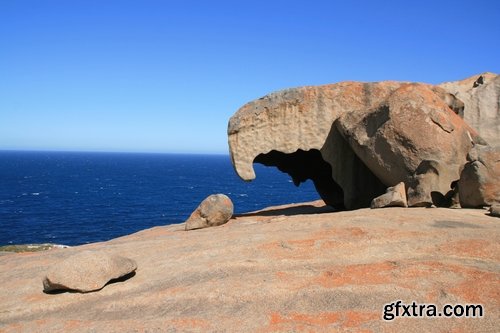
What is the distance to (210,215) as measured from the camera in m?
16.2

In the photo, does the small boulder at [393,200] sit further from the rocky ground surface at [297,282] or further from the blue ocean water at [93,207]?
the blue ocean water at [93,207]

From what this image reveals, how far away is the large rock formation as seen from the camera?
568 inches

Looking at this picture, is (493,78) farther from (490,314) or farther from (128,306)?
(128,306)

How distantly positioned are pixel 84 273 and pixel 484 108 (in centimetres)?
1710

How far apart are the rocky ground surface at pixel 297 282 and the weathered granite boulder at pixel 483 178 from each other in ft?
4.51

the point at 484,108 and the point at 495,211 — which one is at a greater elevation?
the point at 484,108

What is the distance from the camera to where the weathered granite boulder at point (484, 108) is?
18766mm

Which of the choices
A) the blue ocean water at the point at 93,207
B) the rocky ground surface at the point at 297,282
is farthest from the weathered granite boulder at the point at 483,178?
the blue ocean water at the point at 93,207

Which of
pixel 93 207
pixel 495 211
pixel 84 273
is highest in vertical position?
pixel 495 211

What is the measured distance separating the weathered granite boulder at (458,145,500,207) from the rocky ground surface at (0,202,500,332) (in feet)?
4.51

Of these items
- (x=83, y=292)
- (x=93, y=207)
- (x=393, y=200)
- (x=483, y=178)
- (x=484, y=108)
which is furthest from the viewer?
(x=93, y=207)

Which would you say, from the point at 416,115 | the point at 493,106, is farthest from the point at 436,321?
the point at 493,106

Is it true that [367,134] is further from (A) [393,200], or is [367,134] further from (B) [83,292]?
(B) [83,292]

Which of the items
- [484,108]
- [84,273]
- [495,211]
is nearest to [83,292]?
[84,273]
